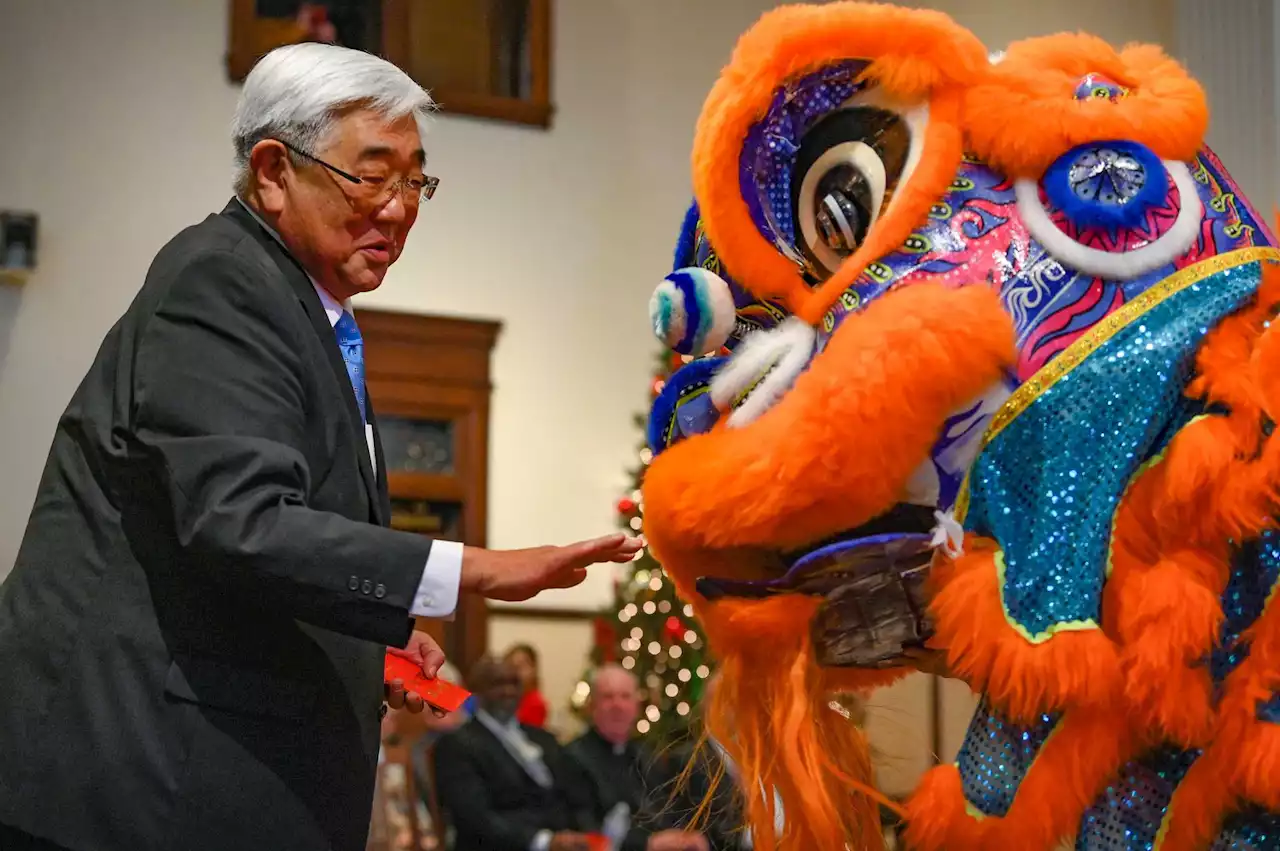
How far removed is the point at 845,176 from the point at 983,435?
328 millimetres

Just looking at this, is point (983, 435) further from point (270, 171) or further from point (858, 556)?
point (270, 171)

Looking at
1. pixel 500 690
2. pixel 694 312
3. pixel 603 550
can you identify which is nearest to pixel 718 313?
pixel 694 312

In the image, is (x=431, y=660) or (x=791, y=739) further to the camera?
(x=431, y=660)

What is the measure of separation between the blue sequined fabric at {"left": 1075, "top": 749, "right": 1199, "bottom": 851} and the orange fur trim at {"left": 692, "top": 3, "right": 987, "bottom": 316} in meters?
0.59

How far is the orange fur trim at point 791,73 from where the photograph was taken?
1781 mm

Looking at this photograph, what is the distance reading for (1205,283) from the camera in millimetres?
1717

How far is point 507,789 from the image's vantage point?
481 cm

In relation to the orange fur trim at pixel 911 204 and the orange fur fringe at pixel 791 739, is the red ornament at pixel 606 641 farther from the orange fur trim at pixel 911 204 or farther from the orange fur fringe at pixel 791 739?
the orange fur trim at pixel 911 204

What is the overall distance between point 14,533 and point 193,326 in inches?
223

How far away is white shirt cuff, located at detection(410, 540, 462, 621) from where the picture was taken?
1491 millimetres

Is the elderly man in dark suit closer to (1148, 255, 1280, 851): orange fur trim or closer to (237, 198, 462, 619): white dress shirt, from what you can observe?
(237, 198, 462, 619): white dress shirt

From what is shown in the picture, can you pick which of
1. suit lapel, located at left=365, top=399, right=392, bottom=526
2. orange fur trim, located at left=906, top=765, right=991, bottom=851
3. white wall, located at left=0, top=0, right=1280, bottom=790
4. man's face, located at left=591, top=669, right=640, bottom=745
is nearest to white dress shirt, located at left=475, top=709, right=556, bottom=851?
A: man's face, located at left=591, top=669, right=640, bottom=745

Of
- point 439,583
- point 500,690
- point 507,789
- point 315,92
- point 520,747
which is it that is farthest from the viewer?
point 500,690

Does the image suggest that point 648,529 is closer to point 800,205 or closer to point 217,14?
point 800,205
